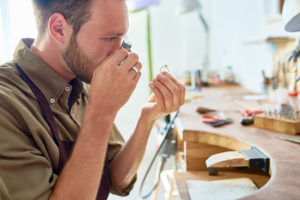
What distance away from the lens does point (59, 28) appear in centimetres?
76

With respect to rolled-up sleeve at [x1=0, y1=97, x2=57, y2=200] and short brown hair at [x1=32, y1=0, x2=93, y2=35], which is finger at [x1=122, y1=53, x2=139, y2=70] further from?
rolled-up sleeve at [x1=0, y1=97, x2=57, y2=200]

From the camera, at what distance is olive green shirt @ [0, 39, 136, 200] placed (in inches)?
19.9

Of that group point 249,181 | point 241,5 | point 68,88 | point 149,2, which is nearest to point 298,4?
point 249,181

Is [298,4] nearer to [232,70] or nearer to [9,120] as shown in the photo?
[9,120]

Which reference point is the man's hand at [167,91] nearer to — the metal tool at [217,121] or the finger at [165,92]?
the finger at [165,92]

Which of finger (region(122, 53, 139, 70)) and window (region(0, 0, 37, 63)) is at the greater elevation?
window (region(0, 0, 37, 63))

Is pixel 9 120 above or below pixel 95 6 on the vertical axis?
below

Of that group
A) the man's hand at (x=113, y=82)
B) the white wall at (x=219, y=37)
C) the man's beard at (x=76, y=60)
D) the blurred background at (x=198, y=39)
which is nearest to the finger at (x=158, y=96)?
the man's hand at (x=113, y=82)

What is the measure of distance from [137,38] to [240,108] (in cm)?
208

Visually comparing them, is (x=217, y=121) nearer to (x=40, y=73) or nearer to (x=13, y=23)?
(x=40, y=73)

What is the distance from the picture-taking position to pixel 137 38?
306 centimetres

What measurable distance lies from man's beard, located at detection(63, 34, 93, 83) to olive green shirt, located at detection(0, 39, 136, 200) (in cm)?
6

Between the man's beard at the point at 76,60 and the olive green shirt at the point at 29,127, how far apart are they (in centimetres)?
6

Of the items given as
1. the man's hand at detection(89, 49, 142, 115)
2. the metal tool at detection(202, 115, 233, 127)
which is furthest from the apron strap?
the metal tool at detection(202, 115, 233, 127)
